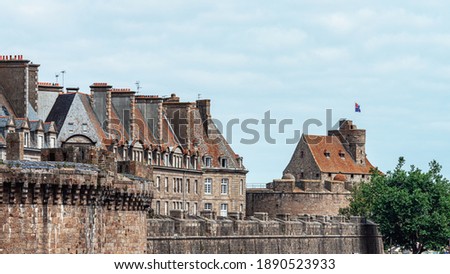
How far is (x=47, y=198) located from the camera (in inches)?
2269

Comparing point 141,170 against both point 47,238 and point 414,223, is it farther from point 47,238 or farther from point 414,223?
point 414,223

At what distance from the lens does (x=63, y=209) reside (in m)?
58.7

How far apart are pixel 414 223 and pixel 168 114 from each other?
916 inches

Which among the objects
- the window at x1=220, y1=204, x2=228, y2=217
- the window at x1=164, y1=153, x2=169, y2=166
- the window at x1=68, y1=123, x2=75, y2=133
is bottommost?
→ the window at x1=220, y1=204, x2=228, y2=217

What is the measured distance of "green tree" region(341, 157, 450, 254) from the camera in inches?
5433

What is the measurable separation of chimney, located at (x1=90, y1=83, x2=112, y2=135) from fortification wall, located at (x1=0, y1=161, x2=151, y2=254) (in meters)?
62.1

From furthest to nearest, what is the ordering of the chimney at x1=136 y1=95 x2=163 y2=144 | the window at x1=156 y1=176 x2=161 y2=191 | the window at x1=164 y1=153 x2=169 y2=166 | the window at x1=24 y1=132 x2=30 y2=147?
the chimney at x1=136 y1=95 x2=163 y2=144, the window at x1=164 y1=153 x2=169 y2=166, the window at x1=156 y1=176 x2=161 y2=191, the window at x1=24 y1=132 x2=30 y2=147

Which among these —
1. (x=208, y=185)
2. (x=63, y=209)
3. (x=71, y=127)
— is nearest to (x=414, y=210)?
(x=208, y=185)

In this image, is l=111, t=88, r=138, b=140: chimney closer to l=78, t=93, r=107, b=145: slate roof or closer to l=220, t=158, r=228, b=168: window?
l=78, t=93, r=107, b=145: slate roof

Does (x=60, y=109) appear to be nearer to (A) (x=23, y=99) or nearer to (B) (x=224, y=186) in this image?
(A) (x=23, y=99)

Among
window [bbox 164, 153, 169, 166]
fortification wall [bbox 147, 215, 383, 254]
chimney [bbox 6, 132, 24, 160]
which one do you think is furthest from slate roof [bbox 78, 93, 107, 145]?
chimney [bbox 6, 132, 24, 160]

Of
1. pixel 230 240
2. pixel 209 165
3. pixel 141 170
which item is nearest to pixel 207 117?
pixel 209 165

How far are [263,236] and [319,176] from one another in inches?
2728
